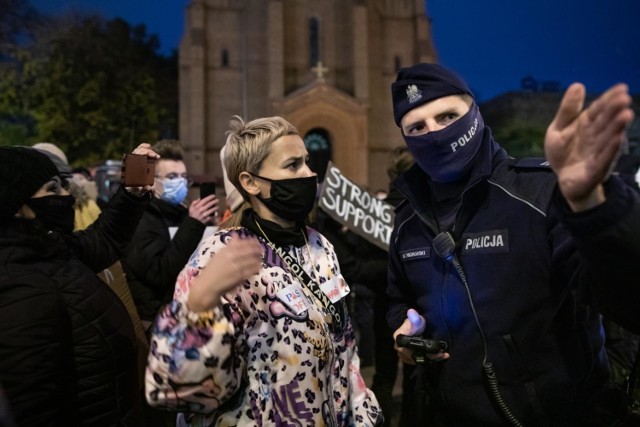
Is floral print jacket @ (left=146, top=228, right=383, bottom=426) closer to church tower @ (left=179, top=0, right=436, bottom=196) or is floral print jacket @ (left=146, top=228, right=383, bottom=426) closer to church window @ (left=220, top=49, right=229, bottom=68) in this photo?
church tower @ (left=179, top=0, right=436, bottom=196)

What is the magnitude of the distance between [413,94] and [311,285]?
0.95 meters

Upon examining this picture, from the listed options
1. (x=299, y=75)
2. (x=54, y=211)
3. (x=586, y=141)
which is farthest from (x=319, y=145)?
(x=586, y=141)

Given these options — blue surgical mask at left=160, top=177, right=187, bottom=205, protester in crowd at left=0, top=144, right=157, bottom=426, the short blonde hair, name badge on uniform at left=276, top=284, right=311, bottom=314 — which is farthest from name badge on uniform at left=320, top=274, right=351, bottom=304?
blue surgical mask at left=160, top=177, right=187, bottom=205

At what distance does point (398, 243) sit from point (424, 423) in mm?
878

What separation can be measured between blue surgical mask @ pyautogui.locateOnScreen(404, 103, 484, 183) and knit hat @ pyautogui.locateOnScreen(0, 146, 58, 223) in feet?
6.25

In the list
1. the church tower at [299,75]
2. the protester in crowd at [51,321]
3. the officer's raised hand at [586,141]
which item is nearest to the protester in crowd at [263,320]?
the protester in crowd at [51,321]

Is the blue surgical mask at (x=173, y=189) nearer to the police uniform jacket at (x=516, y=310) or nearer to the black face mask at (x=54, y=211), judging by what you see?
the black face mask at (x=54, y=211)

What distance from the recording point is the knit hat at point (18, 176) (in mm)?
2455

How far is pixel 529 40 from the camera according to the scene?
165625mm

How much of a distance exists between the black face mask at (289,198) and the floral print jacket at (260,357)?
0.58 ft

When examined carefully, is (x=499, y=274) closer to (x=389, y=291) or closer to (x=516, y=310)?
(x=516, y=310)

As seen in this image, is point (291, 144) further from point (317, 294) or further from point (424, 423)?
point (424, 423)

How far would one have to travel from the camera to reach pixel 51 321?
88.8 inches

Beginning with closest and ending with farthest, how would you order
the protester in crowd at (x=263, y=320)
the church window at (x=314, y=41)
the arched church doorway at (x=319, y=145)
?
the protester in crowd at (x=263, y=320), the arched church doorway at (x=319, y=145), the church window at (x=314, y=41)
